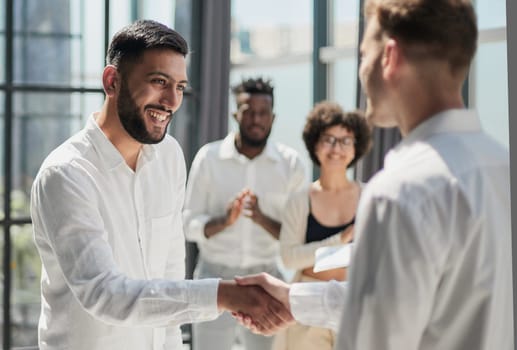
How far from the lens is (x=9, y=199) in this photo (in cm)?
452

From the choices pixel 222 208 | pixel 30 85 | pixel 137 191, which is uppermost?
pixel 30 85

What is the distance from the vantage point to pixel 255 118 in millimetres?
4379

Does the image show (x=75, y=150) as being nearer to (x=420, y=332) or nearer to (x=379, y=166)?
(x=420, y=332)

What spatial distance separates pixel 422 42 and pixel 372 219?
274 mm

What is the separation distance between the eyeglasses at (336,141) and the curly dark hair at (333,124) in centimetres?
4

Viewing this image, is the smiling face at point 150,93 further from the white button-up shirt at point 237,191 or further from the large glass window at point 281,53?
the large glass window at point 281,53

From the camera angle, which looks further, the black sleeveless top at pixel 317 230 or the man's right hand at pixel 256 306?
the black sleeveless top at pixel 317 230

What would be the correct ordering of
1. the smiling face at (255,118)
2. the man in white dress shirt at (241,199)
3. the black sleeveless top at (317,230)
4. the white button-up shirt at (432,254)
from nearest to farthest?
the white button-up shirt at (432,254) < the black sleeveless top at (317,230) < the man in white dress shirt at (241,199) < the smiling face at (255,118)

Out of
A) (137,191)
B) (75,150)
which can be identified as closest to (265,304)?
(137,191)

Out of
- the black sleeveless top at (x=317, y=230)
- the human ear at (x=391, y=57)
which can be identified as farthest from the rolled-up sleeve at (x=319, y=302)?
the black sleeveless top at (x=317, y=230)

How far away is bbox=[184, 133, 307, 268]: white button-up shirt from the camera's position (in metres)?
4.27

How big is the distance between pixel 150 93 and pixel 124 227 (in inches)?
13.7

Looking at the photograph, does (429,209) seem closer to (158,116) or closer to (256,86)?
(158,116)

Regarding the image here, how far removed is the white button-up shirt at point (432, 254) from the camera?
120 centimetres
